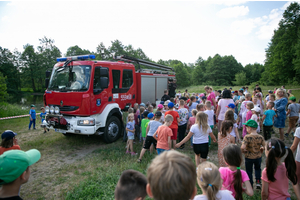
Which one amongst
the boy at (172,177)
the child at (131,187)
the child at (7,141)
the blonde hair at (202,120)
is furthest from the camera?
the blonde hair at (202,120)

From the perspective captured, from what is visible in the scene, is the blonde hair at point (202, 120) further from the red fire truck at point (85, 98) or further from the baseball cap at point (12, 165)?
the red fire truck at point (85, 98)

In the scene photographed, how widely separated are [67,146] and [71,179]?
105 inches

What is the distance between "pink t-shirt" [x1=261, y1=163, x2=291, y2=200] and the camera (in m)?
2.42

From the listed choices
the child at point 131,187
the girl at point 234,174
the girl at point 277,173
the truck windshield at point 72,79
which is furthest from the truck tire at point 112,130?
the girl at point 277,173

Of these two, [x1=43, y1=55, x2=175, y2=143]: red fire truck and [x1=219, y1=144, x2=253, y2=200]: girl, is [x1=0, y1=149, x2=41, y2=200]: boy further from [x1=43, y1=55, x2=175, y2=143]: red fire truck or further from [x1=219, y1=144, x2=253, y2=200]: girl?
[x1=43, y1=55, x2=175, y2=143]: red fire truck

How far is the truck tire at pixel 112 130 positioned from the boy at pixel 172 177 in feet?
19.0

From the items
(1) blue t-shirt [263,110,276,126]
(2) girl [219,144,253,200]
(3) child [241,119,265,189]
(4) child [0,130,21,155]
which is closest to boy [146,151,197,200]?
(2) girl [219,144,253,200]

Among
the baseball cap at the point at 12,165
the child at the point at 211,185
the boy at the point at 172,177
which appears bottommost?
the child at the point at 211,185

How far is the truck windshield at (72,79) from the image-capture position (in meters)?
6.16

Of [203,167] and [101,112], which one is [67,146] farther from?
[203,167]

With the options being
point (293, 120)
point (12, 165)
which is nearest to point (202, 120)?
point (12, 165)

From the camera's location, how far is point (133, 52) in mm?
52156

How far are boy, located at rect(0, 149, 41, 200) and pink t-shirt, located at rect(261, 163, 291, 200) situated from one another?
3174 millimetres

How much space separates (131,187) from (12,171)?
3.92ft
